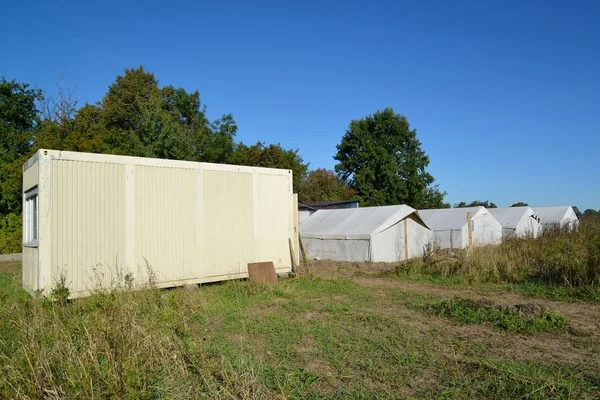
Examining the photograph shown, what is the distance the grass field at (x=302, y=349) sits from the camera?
12.6 feet

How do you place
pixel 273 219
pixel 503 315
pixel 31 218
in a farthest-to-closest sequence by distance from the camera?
Answer: pixel 273 219, pixel 31 218, pixel 503 315

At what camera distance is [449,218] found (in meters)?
23.2

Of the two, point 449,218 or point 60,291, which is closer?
point 60,291

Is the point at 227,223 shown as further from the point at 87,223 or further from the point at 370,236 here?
the point at 370,236

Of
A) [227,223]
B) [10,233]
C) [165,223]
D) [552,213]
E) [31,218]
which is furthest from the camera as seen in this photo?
[552,213]

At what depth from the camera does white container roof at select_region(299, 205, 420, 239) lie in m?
17.0

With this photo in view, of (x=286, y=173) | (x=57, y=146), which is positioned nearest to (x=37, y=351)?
(x=286, y=173)

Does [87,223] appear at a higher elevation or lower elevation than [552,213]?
lower

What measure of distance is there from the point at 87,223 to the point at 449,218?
61.8 feet

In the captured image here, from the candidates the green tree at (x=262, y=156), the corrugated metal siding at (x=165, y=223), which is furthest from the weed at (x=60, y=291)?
the green tree at (x=262, y=156)

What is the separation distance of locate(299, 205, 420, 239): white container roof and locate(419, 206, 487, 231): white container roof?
5243 mm

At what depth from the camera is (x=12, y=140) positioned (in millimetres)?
30594

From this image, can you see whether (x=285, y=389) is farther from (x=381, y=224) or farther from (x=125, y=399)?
(x=381, y=224)

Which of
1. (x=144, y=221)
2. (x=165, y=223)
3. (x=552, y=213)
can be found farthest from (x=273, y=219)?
(x=552, y=213)
